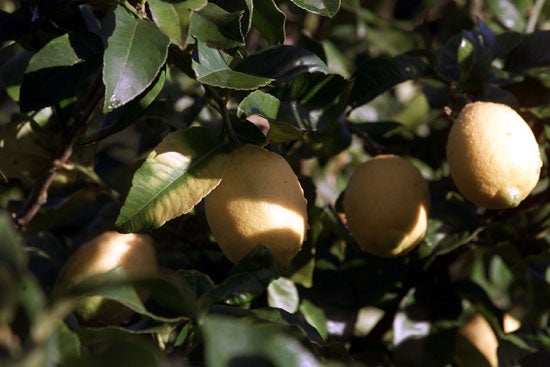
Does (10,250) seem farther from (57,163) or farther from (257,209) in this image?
(57,163)

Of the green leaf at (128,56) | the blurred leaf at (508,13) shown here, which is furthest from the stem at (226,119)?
the blurred leaf at (508,13)

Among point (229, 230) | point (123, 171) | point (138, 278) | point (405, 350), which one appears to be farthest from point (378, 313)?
point (138, 278)

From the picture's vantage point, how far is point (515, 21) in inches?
68.9

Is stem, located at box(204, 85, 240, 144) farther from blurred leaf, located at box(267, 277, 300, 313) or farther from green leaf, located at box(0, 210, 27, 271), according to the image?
green leaf, located at box(0, 210, 27, 271)

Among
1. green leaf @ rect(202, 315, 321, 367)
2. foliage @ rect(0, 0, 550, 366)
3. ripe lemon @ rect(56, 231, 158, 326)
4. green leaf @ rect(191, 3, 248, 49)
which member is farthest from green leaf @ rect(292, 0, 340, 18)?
green leaf @ rect(202, 315, 321, 367)

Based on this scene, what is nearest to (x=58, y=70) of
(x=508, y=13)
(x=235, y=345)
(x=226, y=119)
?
(x=226, y=119)

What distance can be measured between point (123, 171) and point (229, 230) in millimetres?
588

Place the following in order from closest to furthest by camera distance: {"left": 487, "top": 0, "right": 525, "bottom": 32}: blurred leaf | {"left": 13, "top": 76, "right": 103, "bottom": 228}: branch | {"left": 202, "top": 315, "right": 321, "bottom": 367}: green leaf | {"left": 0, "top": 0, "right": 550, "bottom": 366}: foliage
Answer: {"left": 202, "top": 315, "right": 321, "bottom": 367}: green leaf, {"left": 0, "top": 0, "right": 550, "bottom": 366}: foliage, {"left": 13, "top": 76, "right": 103, "bottom": 228}: branch, {"left": 487, "top": 0, "right": 525, "bottom": 32}: blurred leaf

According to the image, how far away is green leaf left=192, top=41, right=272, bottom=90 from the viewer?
90 cm

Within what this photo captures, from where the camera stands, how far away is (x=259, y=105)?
94 centimetres

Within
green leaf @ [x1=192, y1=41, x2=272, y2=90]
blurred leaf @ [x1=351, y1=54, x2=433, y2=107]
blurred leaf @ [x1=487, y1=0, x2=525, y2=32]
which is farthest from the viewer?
blurred leaf @ [x1=487, y1=0, x2=525, y2=32]

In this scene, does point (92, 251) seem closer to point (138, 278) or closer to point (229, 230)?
point (229, 230)

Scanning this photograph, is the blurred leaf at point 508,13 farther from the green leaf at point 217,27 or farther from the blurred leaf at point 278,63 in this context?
the green leaf at point 217,27

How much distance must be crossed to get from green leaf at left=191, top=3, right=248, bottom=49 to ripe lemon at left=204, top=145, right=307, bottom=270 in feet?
0.45
